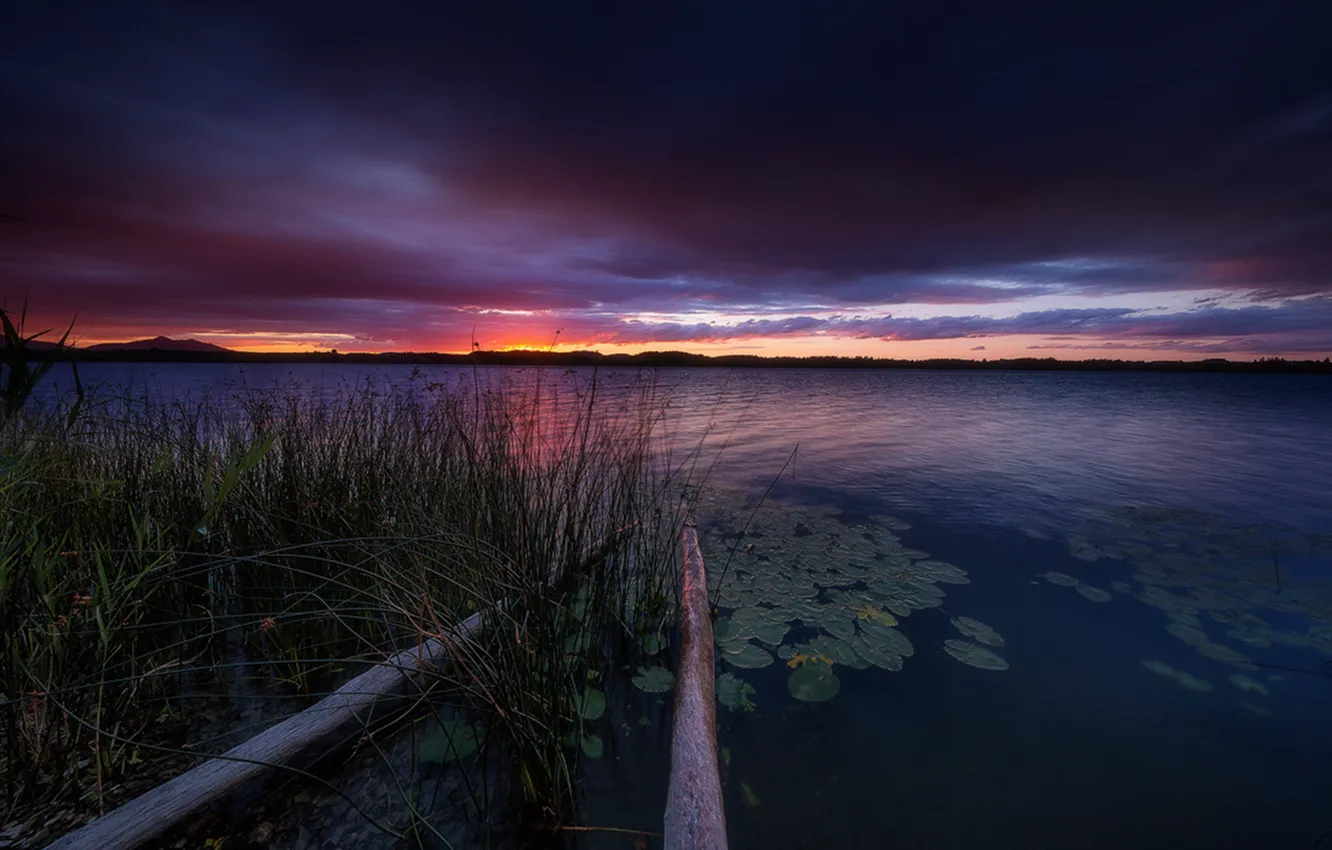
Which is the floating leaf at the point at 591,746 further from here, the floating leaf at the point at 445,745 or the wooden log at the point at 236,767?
the wooden log at the point at 236,767

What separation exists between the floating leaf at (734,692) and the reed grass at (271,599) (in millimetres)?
684

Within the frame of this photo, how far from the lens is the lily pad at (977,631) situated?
381 cm

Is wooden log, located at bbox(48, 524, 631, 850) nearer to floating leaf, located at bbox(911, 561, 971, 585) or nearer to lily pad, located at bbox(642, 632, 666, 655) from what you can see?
lily pad, located at bbox(642, 632, 666, 655)

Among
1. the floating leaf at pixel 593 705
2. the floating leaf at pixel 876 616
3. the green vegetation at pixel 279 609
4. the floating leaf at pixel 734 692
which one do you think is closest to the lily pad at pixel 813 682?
the floating leaf at pixel 734 692

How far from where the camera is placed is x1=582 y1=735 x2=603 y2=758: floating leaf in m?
2.53

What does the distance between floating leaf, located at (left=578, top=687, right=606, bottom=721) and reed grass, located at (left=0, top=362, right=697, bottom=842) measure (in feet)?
0.09

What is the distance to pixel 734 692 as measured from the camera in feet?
10.3

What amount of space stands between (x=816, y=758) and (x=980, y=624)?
226 cm

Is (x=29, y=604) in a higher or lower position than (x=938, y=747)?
higher

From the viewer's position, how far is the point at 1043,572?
5.12 m

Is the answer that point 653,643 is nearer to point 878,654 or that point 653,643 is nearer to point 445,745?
point 445,745

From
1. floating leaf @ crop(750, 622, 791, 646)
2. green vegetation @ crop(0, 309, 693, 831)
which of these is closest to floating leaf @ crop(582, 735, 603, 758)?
green vegetation @ crop(0, 309, 693, 831)

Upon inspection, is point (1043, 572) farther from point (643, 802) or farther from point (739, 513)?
point (643, 802)

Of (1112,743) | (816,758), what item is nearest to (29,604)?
(816,758)
